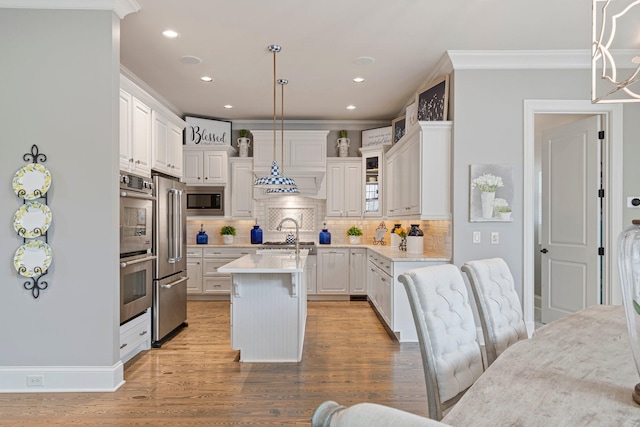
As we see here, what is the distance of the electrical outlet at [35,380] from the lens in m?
2.81

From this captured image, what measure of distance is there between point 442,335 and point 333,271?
466 cm

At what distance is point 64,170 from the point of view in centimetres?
284

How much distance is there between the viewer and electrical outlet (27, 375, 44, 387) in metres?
2.81

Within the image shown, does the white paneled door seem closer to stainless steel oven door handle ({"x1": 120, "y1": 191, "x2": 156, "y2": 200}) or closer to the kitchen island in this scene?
the kitchen island

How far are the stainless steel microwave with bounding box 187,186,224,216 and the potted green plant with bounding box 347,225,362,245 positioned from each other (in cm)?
212

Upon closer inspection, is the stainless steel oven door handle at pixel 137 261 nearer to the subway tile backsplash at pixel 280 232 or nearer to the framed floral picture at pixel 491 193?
the subway tile backsplash at pixel 280 232

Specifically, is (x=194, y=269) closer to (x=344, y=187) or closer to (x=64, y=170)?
(x=344, y=187)

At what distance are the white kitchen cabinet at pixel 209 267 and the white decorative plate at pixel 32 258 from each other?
329 cm

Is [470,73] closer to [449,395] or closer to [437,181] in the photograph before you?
[437,181]

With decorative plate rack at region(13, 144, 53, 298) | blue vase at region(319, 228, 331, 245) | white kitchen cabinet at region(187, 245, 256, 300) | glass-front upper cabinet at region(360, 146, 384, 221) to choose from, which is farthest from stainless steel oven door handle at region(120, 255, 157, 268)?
glass-front upper cabinet at region(360, 146, 384, 221)

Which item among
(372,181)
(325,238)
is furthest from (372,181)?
(325,238)

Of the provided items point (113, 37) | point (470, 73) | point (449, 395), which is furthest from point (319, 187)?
point (449, 395)

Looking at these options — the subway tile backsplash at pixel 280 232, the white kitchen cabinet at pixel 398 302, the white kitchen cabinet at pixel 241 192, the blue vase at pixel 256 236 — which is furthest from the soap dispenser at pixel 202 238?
the white kitchen cabinet at pixel 398 302

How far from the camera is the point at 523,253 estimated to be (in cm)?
384
